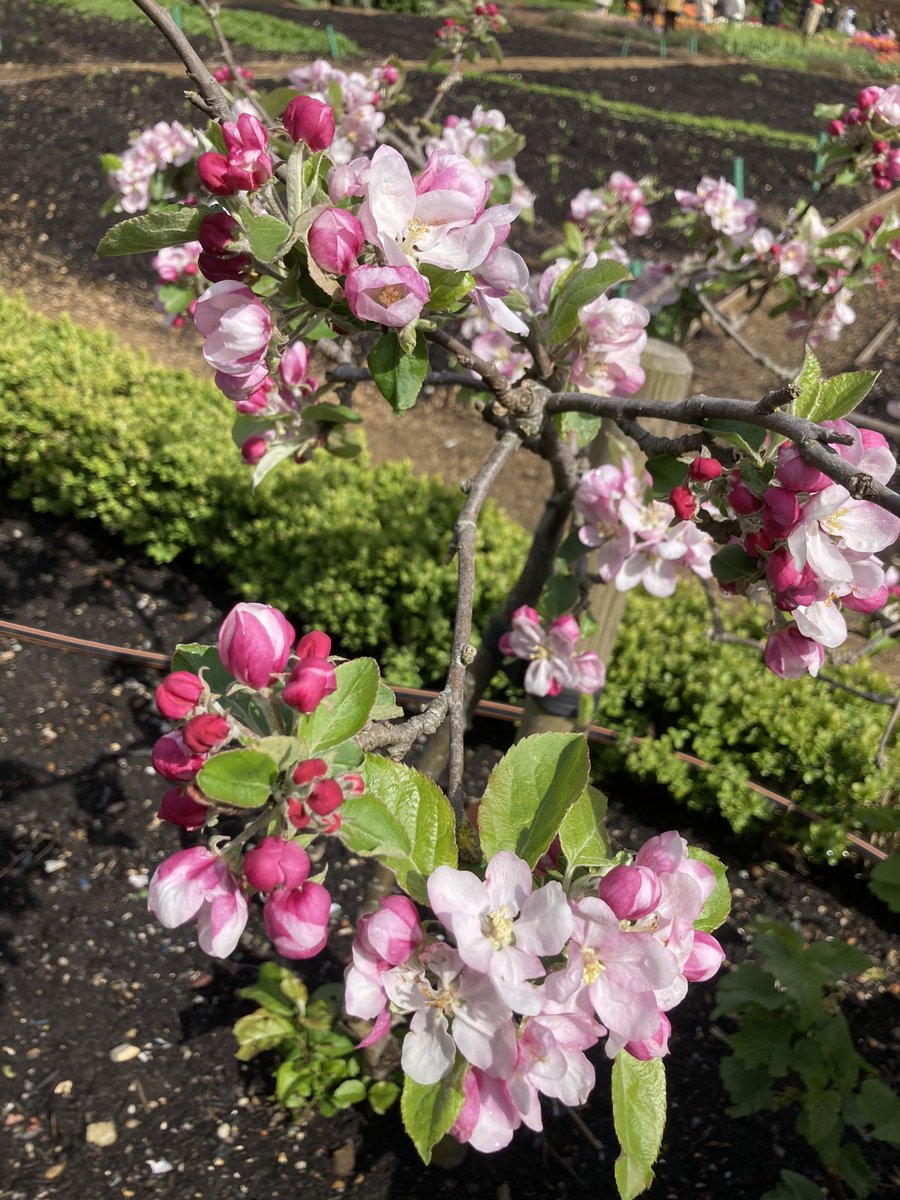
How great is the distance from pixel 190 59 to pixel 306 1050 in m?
1.80

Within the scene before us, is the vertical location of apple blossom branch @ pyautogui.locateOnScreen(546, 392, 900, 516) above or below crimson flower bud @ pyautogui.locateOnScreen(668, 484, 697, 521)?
above

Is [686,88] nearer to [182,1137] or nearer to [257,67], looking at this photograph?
[257,67]

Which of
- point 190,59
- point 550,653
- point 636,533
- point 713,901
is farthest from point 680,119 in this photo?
point 713,901

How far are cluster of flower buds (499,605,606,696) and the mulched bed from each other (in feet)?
3.04

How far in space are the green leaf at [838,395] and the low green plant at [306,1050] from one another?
5.36 feet

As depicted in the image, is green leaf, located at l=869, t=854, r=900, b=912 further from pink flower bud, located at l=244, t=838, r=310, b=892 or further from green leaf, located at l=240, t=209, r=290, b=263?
green leaf, located at l=240, t=209, r=290, b=263

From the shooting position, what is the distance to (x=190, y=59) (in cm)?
91

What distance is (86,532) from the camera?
12.8 ft

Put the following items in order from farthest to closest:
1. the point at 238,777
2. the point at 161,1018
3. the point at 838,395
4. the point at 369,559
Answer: the point at 369,559 < the point at 161,1018 < the point at 838,395 < the point at 238,777

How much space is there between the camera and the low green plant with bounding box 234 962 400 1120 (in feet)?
6.31

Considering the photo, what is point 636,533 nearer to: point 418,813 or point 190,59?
point 418,813

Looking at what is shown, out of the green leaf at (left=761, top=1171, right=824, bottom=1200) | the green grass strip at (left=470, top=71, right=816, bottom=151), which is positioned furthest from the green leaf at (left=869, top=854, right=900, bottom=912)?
the green grass strip at (left=470, top=71, right=816, bottom=151)

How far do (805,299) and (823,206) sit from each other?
7128 millimetres

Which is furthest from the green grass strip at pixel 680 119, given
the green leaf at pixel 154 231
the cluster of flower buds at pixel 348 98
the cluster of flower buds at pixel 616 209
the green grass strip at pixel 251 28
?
the green leaf at pixel 154 231
